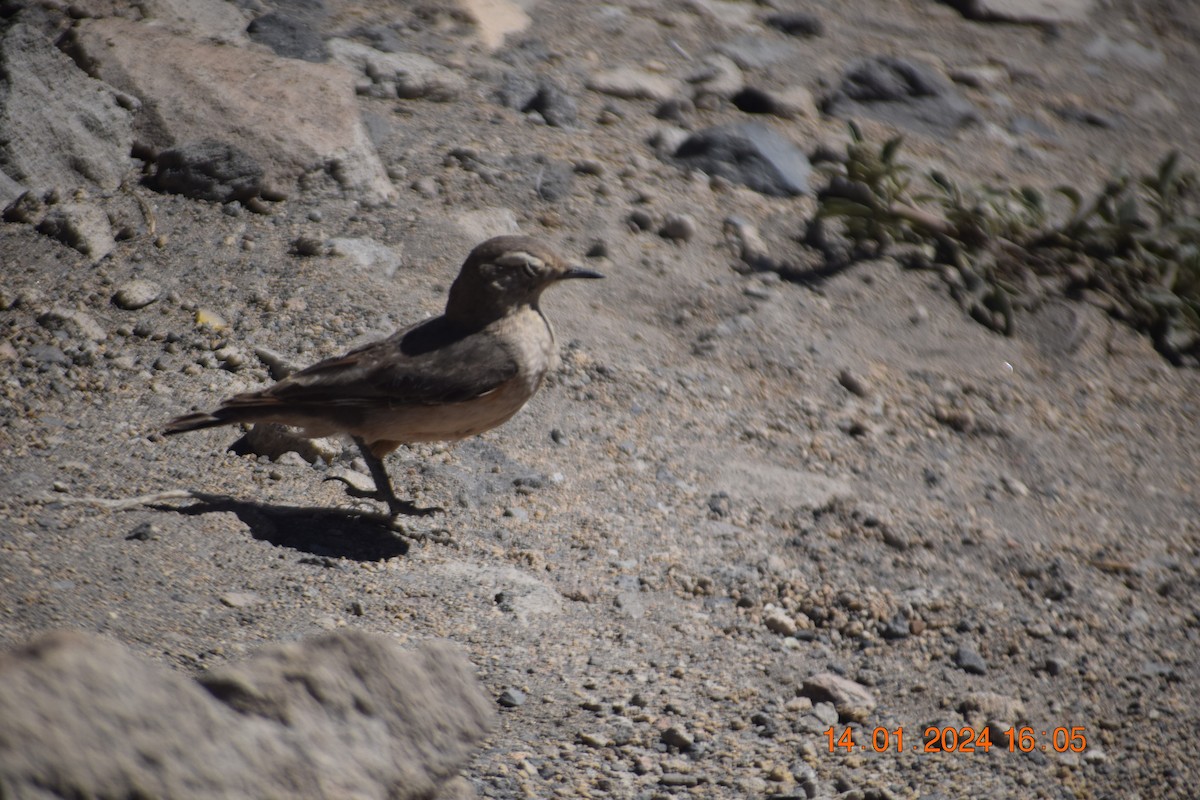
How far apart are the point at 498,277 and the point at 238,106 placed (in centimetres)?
263

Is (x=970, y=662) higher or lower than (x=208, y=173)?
lower

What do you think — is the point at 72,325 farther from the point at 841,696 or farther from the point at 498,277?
the point at 841,696

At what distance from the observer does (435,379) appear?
4.71 m

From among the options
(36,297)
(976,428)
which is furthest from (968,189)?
(36,297)

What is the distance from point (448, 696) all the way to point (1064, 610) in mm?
3345

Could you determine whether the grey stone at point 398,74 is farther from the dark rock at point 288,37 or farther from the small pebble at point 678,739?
the small pebble at point 678,739

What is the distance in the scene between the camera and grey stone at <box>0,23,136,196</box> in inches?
238

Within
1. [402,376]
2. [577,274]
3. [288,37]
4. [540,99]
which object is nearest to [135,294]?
[402,376]

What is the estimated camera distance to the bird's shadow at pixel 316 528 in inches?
177

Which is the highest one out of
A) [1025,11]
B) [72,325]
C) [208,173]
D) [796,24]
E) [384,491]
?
[1025,11]

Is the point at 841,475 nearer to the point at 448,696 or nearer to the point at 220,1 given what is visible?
the point at 448,696

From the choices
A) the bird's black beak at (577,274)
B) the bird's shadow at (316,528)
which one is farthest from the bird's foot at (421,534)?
the bird's black beak at (577,274)
